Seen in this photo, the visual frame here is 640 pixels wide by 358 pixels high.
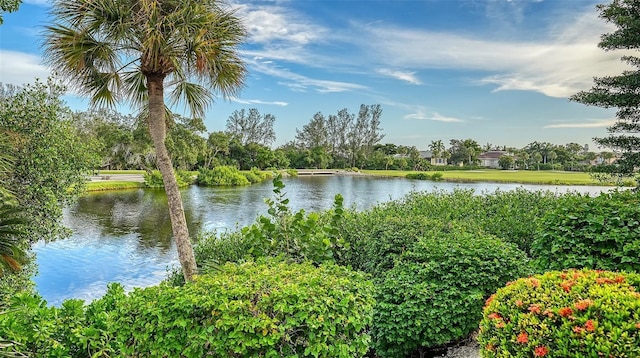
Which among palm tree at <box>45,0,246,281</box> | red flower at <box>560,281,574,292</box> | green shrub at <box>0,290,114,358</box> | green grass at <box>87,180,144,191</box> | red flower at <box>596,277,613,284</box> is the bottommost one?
green grass at <box>87,180,144,191</box>

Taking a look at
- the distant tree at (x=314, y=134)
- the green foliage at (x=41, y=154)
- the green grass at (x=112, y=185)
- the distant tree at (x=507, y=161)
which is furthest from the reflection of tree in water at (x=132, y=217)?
the distant tree at (x=507, y=161)

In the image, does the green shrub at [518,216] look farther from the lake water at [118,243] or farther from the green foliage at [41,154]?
the green foliage at [41,154]

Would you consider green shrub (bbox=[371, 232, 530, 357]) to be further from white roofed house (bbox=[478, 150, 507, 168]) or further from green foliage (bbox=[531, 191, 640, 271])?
white roofed house (bbox=[478, 150, 507, 168])

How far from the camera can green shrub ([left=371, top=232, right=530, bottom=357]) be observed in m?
3.26

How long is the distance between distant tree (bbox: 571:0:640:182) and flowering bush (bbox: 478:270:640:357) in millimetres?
8329

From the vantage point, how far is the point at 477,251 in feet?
11.8

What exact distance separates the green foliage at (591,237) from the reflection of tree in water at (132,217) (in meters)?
10.5

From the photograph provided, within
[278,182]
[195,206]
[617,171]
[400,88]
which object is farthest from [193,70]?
[400,88]

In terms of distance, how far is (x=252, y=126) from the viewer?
214 ft

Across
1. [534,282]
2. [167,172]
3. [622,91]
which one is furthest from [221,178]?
[534,282]

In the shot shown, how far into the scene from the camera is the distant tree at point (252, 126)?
64500 millimetres

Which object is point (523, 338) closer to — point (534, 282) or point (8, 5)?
point (534, 282)

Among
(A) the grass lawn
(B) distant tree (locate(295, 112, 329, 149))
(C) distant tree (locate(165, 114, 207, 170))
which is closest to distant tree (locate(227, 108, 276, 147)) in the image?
(B) distant tree (locate(295, 112, 329, 149))

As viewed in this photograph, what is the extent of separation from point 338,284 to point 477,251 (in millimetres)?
1827
